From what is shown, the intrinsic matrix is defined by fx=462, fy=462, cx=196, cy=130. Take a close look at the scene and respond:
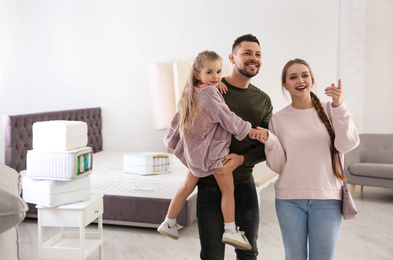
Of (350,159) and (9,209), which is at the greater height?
(9,209)

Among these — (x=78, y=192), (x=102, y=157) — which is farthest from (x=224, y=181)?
(x=102, y=157)

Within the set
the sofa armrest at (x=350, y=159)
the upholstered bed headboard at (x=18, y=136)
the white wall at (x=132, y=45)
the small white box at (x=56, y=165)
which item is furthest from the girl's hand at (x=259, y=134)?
the white wall at (x=132, y=45)

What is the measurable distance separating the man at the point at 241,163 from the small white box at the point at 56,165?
1.29 meters

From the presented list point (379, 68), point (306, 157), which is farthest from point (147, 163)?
point (379, 68)

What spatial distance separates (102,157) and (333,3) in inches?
150

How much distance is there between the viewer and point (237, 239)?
2.16 metres

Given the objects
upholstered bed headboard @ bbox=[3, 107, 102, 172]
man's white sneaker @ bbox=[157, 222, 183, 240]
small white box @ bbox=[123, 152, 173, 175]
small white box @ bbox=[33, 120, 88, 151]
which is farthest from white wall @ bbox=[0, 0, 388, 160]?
man's white sneaker @ bbox=[157, 222, 183, 240]

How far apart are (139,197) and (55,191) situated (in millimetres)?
1230

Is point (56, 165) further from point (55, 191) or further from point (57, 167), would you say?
point (55, 191)

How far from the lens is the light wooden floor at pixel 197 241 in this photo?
3.76 metres

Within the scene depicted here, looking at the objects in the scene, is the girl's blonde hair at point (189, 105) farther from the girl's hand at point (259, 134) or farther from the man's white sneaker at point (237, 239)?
the man's white sneaker at point (237, 239)

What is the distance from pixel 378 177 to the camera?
5.57m

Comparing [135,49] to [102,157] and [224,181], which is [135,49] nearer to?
[102,157]

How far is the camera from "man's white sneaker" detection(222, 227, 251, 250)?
2.15 metres
